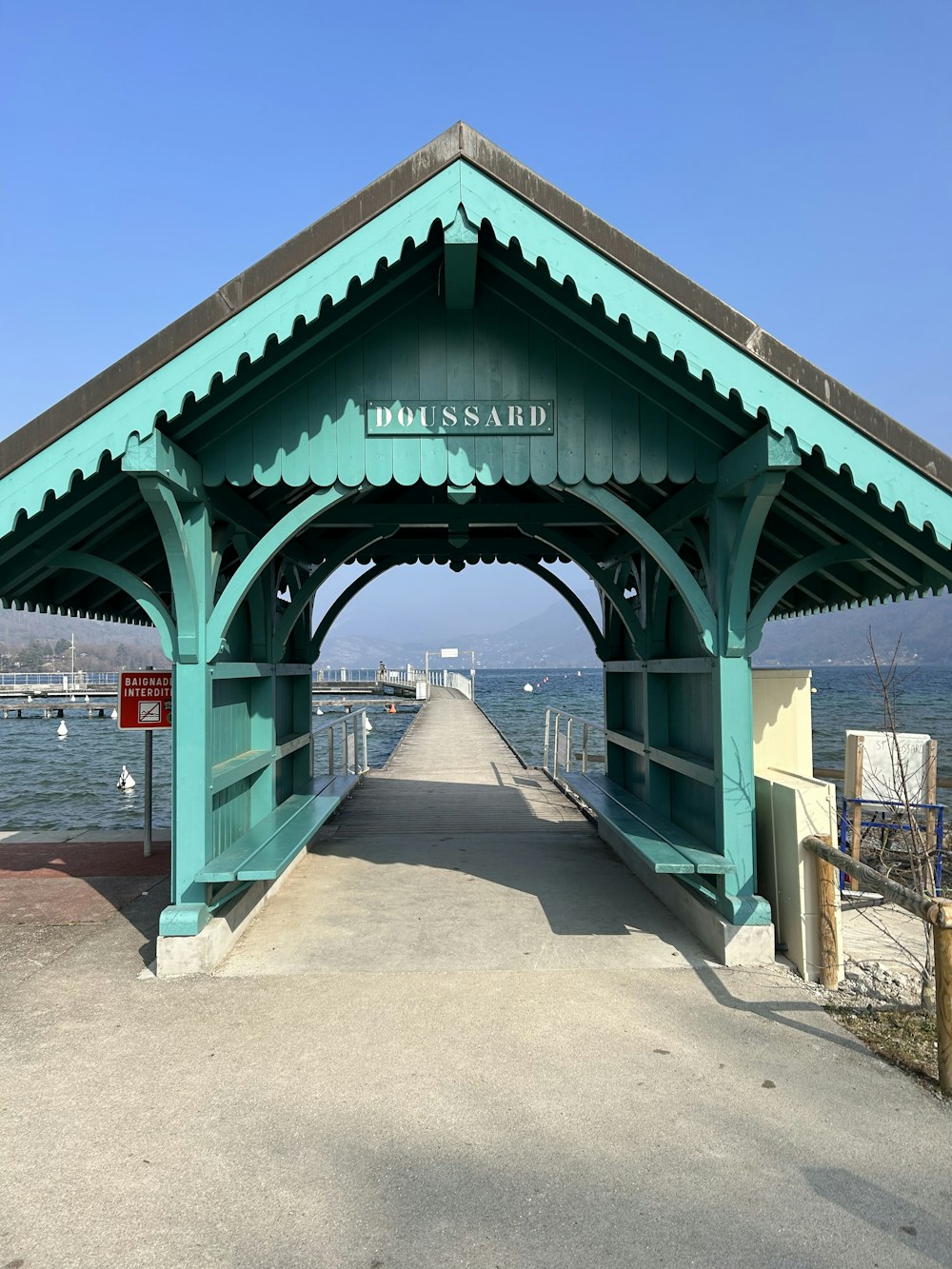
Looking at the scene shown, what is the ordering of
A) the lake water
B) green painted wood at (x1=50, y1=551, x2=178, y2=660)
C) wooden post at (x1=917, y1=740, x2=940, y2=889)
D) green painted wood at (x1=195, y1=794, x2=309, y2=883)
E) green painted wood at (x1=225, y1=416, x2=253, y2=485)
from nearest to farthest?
1. green painted wood at (x1=195, y1=794, x2=309, y2=883)
2. green painted wood at (x1=50, y1=551, x2=178, y2=660)
3. green painted wood at (x1=225, y1=416, x2=253, y2=485)
4. wooden post at (x1=917, y1=740, x2=940, y2=889)
5. the lake water

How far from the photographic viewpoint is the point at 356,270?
5082mm

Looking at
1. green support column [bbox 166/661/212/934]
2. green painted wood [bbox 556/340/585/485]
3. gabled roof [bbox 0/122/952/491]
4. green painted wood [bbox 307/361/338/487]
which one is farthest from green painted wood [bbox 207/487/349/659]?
green painted wood [bbox 556/340/585/485]

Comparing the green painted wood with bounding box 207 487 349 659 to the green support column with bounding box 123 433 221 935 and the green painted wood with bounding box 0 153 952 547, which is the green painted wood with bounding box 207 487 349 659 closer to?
the green support column with bounding box 123 433 221 935

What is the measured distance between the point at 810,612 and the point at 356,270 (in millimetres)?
5985

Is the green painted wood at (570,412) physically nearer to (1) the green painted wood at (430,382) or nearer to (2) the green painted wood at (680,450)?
(2) the green painted wood at (680,450)

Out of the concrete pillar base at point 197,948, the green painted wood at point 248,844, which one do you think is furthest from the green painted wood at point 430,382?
the concrete pillar base at point 197,948

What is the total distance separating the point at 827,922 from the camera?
520 cm

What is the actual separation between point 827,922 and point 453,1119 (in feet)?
9.27

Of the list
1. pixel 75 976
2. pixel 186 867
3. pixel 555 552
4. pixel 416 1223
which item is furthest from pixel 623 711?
pixel 416 1223

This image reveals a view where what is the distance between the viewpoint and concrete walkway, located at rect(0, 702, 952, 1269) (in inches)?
112

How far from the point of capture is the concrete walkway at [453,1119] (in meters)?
2.85

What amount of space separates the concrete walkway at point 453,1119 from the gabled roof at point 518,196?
340cm

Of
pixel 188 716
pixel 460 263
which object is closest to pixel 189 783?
pixel 188 716

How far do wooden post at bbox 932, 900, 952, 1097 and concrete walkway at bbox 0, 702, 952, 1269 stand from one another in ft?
0.55
